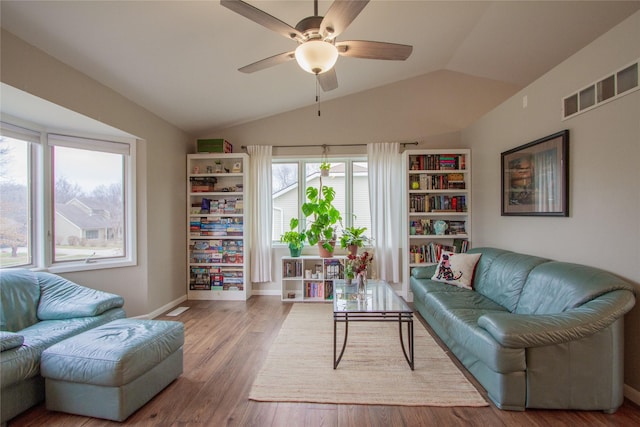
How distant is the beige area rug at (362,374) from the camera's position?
1.93m

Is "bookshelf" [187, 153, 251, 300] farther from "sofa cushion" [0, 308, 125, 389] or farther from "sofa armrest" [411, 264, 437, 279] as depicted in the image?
"sofa armrest" [411, 264, 437, 279]

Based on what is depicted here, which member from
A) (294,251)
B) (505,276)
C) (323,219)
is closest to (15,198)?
(294,251)

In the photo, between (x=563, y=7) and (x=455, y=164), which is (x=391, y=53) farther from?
(x=455, y=164)

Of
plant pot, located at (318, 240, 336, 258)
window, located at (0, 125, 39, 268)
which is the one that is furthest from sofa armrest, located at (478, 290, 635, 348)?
window, located at (0, 125, 39, 268)

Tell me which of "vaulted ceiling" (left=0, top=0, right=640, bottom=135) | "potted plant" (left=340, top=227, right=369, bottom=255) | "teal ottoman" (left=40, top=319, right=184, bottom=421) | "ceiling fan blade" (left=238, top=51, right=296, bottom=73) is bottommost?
"teal ottoman" (left=40, top=319, right=184, bottom=421)

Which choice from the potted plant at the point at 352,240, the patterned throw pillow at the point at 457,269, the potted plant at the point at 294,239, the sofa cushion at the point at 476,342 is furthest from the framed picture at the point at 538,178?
the potted plant at the point at 294,239

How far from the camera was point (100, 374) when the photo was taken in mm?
1686

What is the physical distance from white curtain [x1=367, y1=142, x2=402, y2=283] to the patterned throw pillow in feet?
2.99

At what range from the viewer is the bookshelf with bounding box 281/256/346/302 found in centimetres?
416

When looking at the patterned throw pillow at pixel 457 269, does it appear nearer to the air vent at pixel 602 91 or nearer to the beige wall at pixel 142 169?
the air vent at pixel 602 91

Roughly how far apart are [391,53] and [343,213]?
109 inches

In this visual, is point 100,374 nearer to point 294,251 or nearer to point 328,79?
point 328,79

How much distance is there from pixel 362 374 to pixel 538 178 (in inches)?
95.3

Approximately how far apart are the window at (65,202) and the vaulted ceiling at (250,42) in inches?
33.4
